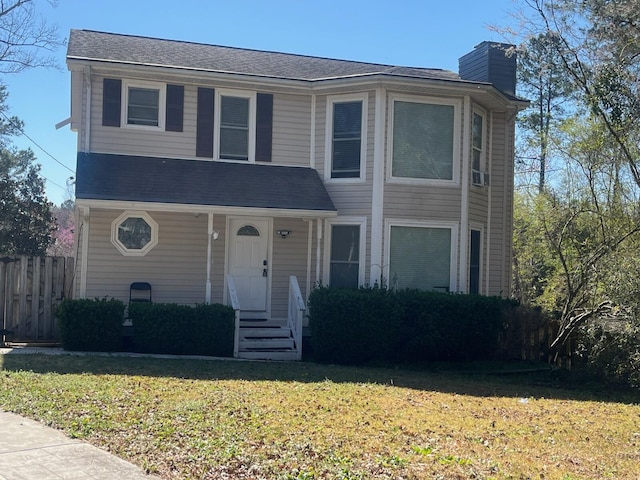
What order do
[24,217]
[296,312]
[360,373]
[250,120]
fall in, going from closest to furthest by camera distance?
[360,373] → [296,312] → [250,120] → [24,217]

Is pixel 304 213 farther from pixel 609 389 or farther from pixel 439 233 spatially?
pixel 609 389

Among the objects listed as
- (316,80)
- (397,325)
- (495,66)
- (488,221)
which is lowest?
(397,325)

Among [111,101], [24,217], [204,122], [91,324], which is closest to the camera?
[91,324]

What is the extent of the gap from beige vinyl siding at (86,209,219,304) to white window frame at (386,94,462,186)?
380 cm

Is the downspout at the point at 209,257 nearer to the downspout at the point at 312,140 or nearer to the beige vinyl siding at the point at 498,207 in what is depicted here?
the downspout at the point at 312,140

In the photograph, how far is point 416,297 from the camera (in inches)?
470

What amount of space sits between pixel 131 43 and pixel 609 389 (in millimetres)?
12420

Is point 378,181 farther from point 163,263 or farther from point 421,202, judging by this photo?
point 163,263

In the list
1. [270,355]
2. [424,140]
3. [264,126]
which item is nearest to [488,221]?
[424,140]

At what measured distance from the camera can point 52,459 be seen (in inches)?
203

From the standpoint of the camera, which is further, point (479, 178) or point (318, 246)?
point (479, 178)

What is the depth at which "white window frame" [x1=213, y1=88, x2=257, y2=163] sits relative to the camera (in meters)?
13.4

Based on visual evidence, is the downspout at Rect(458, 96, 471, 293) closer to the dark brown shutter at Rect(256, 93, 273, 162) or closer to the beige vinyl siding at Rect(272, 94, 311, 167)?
the beige vinyl siding at Rect(272, 94, 311, 167)

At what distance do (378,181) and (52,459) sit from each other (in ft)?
29.3
